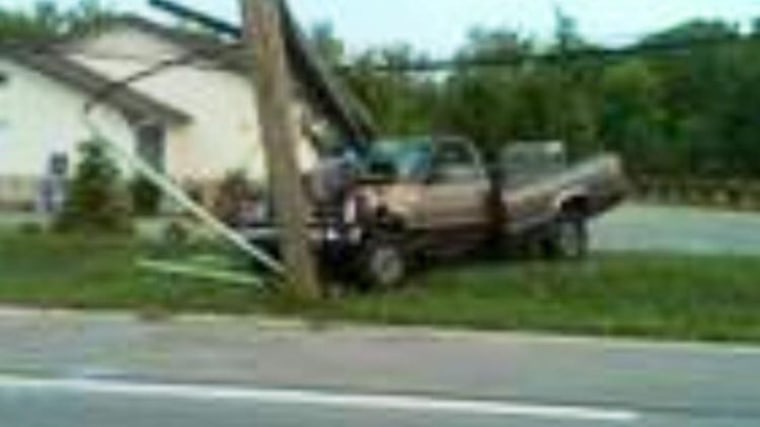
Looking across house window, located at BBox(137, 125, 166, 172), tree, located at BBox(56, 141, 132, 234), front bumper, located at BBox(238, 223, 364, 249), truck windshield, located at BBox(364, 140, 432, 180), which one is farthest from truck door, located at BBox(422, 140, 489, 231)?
house window, located at BBox(137, 125, 166, 172)

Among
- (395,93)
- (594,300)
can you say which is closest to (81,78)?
(395,93)

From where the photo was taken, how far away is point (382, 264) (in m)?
20.7

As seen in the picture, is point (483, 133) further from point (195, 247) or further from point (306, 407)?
point (306, 407)

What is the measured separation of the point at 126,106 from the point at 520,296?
107 feet

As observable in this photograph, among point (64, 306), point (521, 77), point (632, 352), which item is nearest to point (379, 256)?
point (64, 306)

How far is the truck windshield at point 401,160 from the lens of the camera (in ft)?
74.8

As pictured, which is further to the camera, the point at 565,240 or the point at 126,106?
the point at 126,106

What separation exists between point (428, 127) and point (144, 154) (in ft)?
28.7

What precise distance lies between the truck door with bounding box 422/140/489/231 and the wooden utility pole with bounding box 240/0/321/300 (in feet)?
11.0

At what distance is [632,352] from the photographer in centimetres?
1554

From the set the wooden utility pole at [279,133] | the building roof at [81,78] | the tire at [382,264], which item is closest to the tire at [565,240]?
the tire at [382,264]

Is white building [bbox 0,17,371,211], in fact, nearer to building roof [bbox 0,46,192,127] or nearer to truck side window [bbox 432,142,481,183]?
building roof [bbox 0,46,192,127]

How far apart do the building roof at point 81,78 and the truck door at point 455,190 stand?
2816 centimetres

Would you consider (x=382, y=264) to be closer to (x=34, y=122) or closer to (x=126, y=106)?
(x=126, y=106)
